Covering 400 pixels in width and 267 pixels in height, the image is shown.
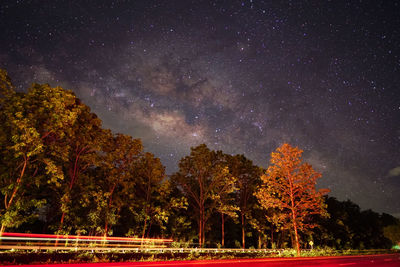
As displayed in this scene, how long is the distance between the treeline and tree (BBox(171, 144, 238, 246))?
0.15 meters

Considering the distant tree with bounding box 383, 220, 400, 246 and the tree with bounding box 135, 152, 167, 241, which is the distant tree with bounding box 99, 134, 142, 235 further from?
the distant tree with bounding box 383, 220, 400, 246

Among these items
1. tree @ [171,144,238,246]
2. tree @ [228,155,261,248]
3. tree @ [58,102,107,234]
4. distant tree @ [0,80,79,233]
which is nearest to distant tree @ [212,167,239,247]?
tree @ [171,144,238,246]

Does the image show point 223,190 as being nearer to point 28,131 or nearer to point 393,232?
point 28,131

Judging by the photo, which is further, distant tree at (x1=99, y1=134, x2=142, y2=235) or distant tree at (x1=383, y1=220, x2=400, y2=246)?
distant tree at (x1=383, y1=220, x2=400, y2=246)

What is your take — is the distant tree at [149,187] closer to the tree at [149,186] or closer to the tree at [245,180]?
the tree at [149,186]

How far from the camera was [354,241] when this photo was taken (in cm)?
6662

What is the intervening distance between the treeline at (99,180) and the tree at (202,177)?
0.15 metres

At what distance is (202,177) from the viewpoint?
3766 centimetres

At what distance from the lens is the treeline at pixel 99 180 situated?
20.8 m

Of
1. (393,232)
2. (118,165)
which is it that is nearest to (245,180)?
(118,165)

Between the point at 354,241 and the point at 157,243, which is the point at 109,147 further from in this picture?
the point at 354,241

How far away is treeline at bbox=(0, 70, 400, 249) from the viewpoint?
68.3 feet

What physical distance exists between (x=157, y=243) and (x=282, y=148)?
726 inches

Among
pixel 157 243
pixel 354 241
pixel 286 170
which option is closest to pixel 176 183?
pixel 157 243
